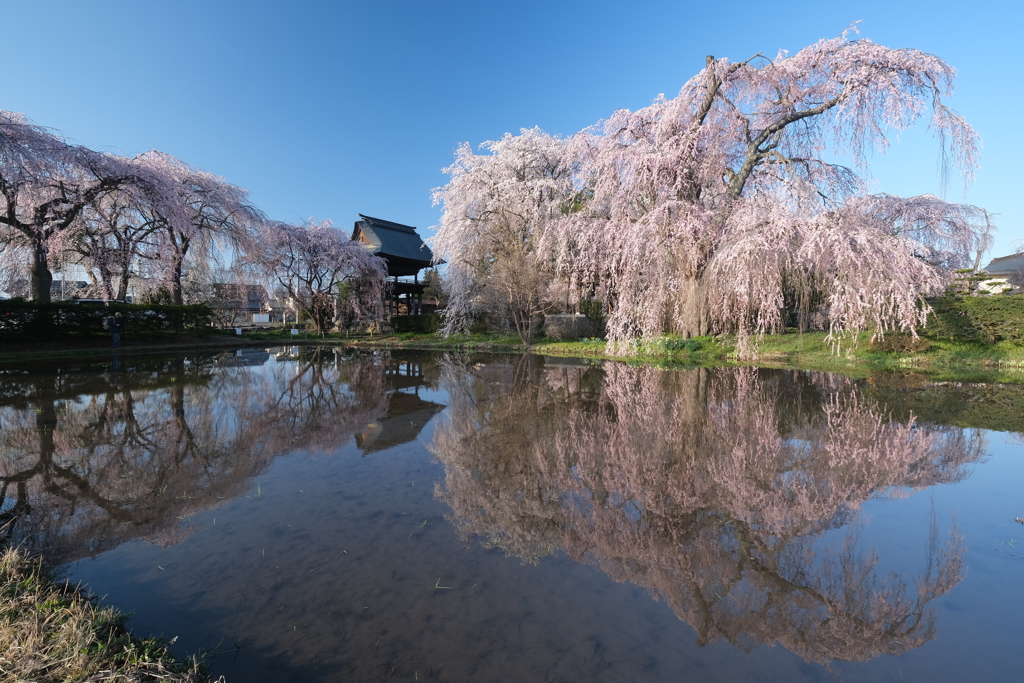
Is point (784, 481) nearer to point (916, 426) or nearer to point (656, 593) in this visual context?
point (656, 593)

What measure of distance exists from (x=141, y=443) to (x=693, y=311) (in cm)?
1233

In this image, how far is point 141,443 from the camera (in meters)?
A: 5.23

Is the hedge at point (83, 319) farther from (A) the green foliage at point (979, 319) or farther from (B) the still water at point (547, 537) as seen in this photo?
(A) the green foliage at point (979, 319)

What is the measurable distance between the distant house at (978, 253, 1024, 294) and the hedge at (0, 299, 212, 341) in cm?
4385

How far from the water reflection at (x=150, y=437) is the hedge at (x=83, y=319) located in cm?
670

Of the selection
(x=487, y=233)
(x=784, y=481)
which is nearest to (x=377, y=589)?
(x=784, y=481)

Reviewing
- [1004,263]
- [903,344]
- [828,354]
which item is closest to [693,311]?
[828,354]

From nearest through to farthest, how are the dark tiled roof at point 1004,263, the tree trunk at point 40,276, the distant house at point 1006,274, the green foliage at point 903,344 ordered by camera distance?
the green foliage at point 903,344
the tree trunk at point 40,276
the distant house at point 1006,274
the dark tiled roof at point 1004,263

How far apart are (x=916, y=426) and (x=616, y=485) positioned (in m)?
4.95

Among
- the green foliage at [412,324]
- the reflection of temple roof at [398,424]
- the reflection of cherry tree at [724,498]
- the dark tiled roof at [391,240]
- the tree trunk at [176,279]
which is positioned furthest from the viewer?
the dark tiled roof at [391,240]

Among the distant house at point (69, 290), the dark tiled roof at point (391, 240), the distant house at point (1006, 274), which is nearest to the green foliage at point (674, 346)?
the dark tiled roof at point (391, 240)

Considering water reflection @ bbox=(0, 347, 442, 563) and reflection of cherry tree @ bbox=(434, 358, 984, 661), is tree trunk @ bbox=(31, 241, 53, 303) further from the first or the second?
reflection of cherry tree @ bbox=(434, 358, 984, 661)

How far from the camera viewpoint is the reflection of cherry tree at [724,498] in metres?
2.44

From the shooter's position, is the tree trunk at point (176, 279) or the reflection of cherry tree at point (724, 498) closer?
the reflection of cherry tree at point (724, 498)
